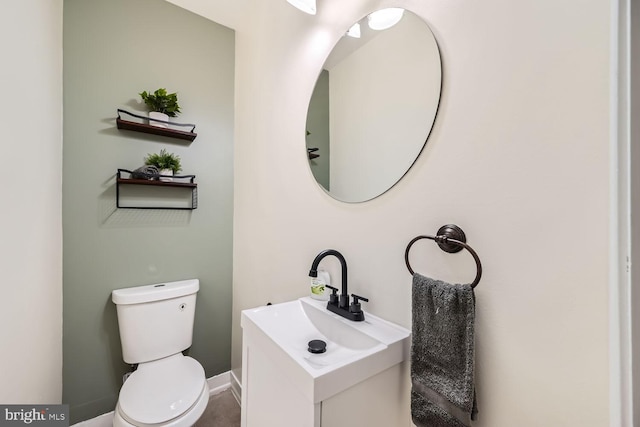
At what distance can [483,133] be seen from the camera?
0.63 metres

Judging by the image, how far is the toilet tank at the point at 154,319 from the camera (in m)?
1.47

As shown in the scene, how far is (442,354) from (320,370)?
1.02 feet

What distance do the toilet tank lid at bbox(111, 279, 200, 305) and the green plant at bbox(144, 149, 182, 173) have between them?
75cm

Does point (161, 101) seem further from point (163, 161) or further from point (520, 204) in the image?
point (520, 204)

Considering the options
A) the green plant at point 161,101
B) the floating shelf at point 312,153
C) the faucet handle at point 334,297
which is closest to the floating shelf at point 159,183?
the green plant at point 161,101

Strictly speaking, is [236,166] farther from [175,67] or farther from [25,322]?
[25,322]

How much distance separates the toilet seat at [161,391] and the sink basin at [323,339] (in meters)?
0.60

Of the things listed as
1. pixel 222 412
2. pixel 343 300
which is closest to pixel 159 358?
pixel 222 412

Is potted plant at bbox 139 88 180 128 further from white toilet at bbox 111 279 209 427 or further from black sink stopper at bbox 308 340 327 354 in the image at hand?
black sink stopper at bbox 308 340 327 354

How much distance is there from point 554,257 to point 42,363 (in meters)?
1.88

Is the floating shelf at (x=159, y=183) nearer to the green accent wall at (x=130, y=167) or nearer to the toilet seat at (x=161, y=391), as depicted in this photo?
the green accent wall at (x=130, y=167)

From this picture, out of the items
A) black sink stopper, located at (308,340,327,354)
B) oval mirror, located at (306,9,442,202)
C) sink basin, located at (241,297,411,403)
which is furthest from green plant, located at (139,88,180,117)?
black sink stopper, located at (308,340,327,354)

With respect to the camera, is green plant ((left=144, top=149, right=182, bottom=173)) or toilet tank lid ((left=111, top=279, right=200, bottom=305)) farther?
green plant ((left=144, top=149, right=182, bottom=173))

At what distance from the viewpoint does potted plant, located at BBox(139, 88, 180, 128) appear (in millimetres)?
1593
